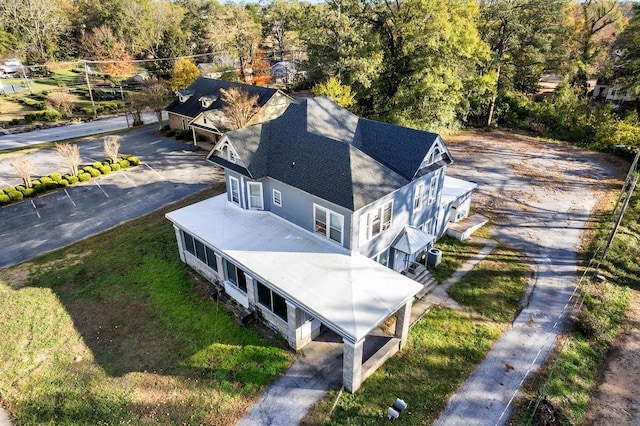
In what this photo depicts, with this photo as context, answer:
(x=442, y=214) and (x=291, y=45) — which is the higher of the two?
(x=291, y=45)

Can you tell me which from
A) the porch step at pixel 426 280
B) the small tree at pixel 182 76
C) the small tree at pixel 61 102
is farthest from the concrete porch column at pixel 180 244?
the small tree at pixel 61 102

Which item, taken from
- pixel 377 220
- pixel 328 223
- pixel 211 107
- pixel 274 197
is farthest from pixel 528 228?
pixel 211 107

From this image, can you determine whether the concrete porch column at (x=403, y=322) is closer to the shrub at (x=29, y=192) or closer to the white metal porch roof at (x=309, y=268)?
the white metal porch roof at (x=309, y=268)

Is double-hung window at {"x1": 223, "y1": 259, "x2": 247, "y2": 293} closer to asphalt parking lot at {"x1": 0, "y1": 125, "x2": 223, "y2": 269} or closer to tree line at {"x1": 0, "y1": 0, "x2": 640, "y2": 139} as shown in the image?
asphalt parking lot at {"x1": 0, "y1": 125, "x2": 223, "y2": 269}

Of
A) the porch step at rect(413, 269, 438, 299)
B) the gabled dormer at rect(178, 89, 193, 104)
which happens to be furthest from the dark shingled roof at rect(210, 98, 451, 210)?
the gabled dormer at rect(178, 89, 193, 104)

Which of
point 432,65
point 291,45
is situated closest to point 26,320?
point 432,65

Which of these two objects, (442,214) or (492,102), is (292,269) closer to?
(442,214)
